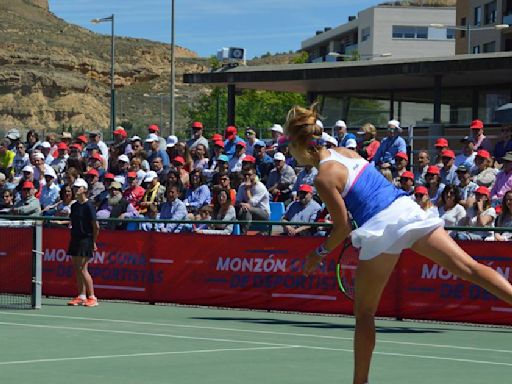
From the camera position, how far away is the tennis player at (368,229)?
7.91 m

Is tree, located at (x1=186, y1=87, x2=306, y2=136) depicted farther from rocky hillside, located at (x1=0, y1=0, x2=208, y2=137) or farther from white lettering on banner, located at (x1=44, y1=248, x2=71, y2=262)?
white lettering on banner, located at (x1=44, y1=248, x2=71, y2=262)

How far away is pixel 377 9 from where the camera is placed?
120000 mm

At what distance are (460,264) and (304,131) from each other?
136 cm

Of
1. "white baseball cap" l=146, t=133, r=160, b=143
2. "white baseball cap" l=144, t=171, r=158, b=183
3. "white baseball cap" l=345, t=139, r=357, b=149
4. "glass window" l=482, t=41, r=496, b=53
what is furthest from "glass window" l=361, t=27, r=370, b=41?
"white baseball cap" l=144, t=171, r=158, b=183

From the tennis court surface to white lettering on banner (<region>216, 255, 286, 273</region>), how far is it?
26.2 inches

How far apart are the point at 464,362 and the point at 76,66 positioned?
10363cm

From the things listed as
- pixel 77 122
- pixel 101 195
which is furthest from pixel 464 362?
pixel 77 122

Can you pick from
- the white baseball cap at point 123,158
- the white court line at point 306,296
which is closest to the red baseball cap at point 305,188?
the white court line at point 306,296

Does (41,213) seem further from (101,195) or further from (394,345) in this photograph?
(394,345)

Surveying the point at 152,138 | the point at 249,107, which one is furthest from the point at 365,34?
the point at 152,138

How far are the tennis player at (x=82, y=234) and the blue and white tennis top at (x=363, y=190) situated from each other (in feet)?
32.1

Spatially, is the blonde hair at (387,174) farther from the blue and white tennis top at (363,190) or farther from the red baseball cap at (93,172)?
the blue and white tennis top at (363,190)

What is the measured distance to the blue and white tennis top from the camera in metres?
8.03

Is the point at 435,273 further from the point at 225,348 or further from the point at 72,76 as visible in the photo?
the point at 72,76
